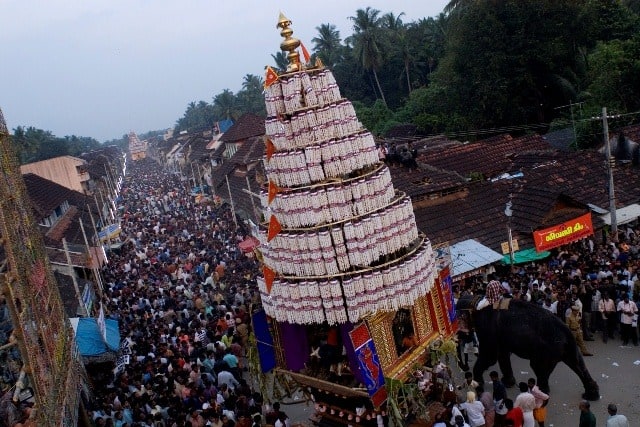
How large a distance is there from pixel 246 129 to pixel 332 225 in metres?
39.8

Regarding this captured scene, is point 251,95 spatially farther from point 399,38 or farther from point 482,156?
point 482,156

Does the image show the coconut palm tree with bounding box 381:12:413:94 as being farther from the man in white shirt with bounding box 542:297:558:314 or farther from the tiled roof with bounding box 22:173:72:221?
the man in white shirt with bounding box 542:297:558:314

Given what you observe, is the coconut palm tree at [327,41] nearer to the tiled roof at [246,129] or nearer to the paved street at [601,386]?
Answer: the tiled roof at [246,129]

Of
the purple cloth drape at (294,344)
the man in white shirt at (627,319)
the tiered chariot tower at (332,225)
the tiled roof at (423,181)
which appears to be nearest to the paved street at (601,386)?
the man in white shirt at (627,319)

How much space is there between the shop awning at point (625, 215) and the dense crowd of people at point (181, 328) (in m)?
13.2

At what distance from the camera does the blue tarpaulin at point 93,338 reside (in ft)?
55.6

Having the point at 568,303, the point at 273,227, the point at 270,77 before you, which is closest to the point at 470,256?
the point at 568,303

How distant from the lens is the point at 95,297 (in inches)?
971

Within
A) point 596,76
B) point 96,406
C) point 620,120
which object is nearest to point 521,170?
point 620,120

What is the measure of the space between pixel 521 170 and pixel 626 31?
22744mm

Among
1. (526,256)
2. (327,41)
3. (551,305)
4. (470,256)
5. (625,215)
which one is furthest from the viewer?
(327,41)

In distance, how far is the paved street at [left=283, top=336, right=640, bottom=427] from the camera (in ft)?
36.1

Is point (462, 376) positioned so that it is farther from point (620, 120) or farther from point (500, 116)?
point (500, 116)

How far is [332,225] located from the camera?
393 inches
